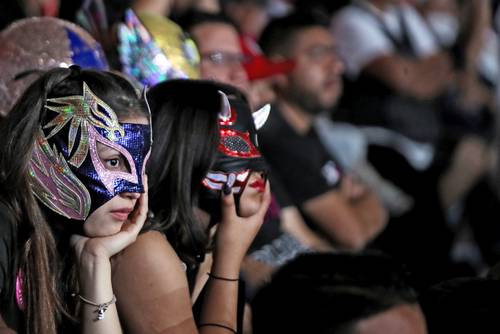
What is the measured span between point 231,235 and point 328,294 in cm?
88

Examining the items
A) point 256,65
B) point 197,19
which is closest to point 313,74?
point 256,65

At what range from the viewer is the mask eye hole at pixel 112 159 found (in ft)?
10.00

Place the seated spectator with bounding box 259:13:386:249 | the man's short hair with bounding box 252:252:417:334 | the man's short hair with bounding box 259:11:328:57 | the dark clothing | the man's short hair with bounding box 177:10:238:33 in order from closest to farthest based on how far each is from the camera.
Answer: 1. the man's short hair with bounding box 252:252:417:334
2. the man's short hair with bounding box 177:10:238:33
3. the seated spectator with bounding box 259:13:386:249
4. the man's short hair with bounding box 259:11:328:57
5. the dark clothing

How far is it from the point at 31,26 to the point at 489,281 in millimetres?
1942

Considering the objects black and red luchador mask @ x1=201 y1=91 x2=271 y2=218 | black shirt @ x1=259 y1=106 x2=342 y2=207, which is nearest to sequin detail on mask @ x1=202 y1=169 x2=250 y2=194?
black and red luchador mask @ x1=201 y1=91 x2=271 y2=218

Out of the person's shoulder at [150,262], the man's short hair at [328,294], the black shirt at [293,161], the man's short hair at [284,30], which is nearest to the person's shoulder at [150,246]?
the person's shoulder at [150,262]

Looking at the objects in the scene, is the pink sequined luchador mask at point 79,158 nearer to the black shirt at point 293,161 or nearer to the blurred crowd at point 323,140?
the blurred crowd at point 323,140

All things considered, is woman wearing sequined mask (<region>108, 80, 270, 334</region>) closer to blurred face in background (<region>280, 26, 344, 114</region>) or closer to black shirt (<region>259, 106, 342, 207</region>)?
black shirt (<region>259, 106, 342, 207</region>)

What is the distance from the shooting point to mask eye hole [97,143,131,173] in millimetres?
3047

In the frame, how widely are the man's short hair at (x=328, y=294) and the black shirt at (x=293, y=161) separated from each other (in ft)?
7.68

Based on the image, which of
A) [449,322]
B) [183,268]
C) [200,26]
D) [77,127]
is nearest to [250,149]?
[183,268]

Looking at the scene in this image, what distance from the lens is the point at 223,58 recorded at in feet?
16.0

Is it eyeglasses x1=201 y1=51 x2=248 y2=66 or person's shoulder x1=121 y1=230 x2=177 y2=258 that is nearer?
person's shoulder x1=121 y1=230 x2=177 y2=258

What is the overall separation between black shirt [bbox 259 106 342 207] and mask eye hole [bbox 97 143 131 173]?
210cm
